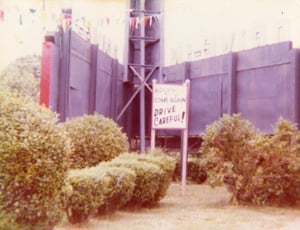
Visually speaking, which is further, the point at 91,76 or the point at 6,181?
the point at 91,76

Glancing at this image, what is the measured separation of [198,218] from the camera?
24.8 feet

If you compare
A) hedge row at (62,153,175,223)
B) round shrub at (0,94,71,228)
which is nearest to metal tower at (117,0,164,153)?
hedge row at (62,153,175,223)

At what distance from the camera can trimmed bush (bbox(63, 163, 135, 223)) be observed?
5797mm

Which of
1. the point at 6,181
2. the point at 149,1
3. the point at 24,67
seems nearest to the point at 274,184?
the point at 6,181

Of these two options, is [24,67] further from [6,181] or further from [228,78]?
[6,181]

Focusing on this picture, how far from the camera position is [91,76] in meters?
13.5

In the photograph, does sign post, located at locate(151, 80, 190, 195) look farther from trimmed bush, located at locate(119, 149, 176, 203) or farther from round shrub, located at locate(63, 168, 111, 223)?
round shrub, located at locate(63, 168, 111, 223)

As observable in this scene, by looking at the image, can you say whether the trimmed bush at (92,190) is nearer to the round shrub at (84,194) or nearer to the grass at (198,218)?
the round shrub at (84,194)

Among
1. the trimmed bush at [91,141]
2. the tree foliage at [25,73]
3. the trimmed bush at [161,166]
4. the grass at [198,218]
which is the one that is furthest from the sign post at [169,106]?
the tree foliage at [25,73]

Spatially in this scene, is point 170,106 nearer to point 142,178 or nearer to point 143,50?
point 142,178

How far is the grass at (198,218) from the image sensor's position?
6680mm

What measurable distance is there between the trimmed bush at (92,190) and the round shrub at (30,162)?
0.56 m

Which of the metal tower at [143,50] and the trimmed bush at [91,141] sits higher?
the metal tower at [143,50]

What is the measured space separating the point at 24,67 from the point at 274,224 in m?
16.4
